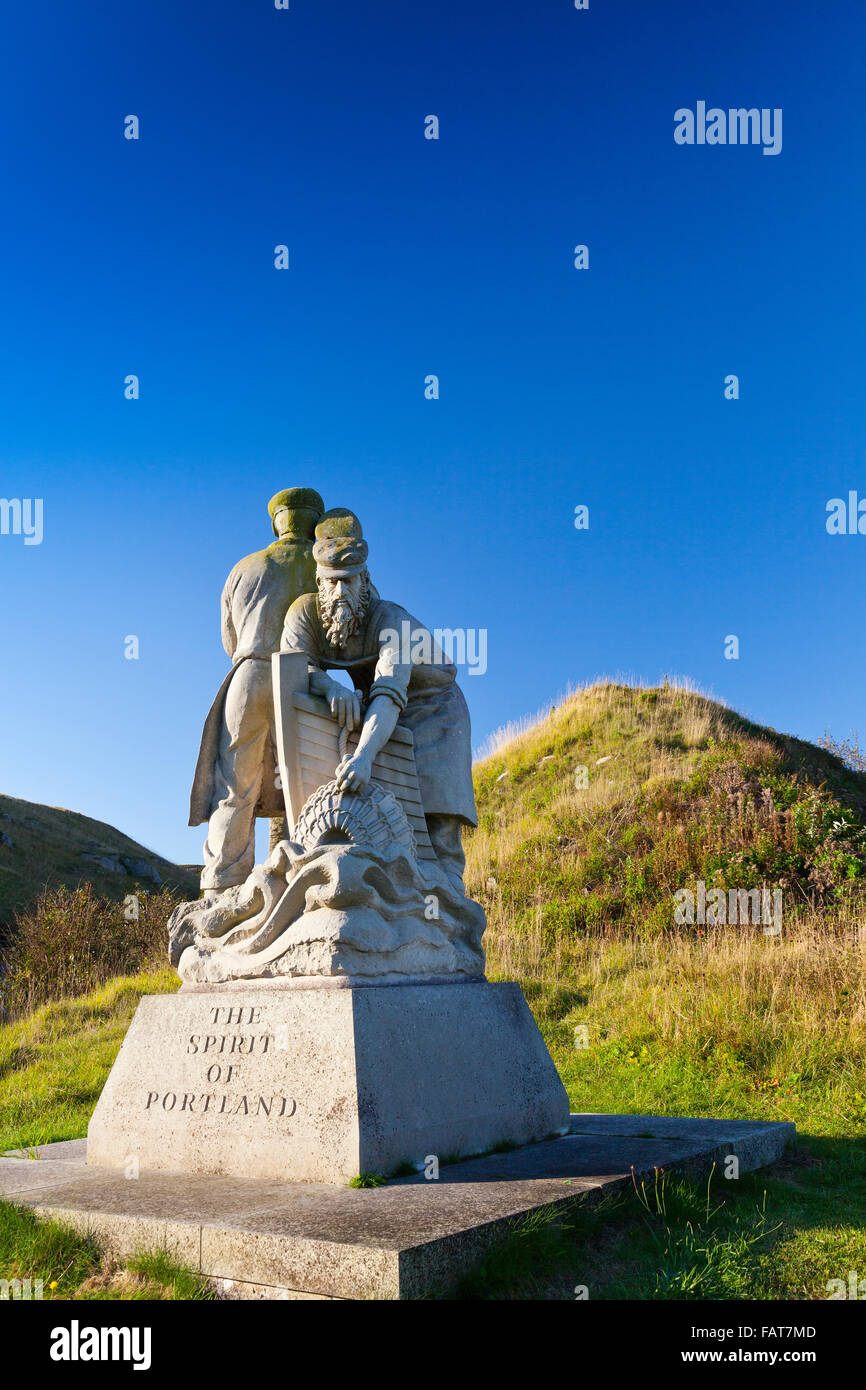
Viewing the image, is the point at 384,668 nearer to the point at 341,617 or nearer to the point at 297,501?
the point at 341,617

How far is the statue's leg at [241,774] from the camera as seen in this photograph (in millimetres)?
6195

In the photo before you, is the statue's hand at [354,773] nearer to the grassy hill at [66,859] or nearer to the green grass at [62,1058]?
the green grass at [62,1058]

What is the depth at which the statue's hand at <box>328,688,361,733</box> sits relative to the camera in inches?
233

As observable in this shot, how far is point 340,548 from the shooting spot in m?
6.08

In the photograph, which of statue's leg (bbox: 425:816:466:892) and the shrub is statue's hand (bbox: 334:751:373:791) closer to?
statue's leg (bbox: 425:816:466:892)

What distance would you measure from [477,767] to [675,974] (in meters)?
10.1

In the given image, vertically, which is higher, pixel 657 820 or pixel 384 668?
pixel 384 668

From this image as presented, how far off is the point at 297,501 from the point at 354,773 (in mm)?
2294

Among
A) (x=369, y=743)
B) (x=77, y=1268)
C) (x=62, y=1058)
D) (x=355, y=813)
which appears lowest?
(x=62, y=1058)

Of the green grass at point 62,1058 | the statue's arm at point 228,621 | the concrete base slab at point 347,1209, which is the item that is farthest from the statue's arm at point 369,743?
the green grass at point 62,1058

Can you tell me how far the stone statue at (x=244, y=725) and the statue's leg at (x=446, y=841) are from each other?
94 centimetres

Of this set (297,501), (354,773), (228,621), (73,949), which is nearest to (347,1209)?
(354,773)

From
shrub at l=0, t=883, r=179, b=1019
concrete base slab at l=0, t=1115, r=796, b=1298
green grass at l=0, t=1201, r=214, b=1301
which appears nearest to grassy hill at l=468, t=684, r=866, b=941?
shrub at l=0, t=883, r=179, b=1019
